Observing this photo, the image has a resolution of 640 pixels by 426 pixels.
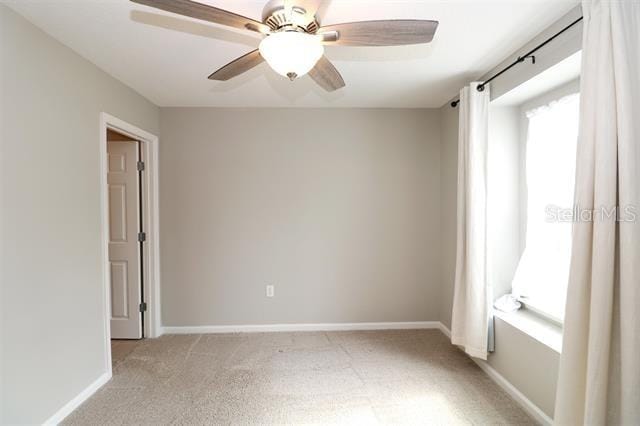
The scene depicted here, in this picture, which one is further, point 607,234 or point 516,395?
point 516,395

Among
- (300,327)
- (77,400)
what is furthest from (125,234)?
(300,327)

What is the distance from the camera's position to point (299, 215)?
134 inches

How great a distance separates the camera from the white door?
125 inches

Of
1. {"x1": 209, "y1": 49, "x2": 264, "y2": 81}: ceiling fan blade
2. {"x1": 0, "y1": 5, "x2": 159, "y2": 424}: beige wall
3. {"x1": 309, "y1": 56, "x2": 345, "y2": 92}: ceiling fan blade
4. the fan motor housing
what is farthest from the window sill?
{"x1": 0, "y1": 5, "x2": 159, "y2": 424}: beige wall

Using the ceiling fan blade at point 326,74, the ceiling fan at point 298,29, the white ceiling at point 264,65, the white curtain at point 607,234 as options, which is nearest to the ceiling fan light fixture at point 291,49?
the ceiling fan at point 298,29

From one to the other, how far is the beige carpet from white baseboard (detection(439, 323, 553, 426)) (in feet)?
0.14

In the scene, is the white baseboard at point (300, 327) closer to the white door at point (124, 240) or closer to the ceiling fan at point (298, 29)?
the white door at point (124, 240)

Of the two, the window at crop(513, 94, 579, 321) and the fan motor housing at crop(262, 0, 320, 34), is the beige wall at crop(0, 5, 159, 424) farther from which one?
the window at crop(513, 94, 579, 321)

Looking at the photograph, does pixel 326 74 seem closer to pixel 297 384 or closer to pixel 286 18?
pixel 286 18

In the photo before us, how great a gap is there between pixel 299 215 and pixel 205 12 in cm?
234

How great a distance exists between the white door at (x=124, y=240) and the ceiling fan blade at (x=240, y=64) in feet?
6.50

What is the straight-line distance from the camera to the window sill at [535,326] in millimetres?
1943

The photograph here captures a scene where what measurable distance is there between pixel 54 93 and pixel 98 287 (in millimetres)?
1365

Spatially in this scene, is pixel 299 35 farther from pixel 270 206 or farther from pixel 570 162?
pixel 270 206
